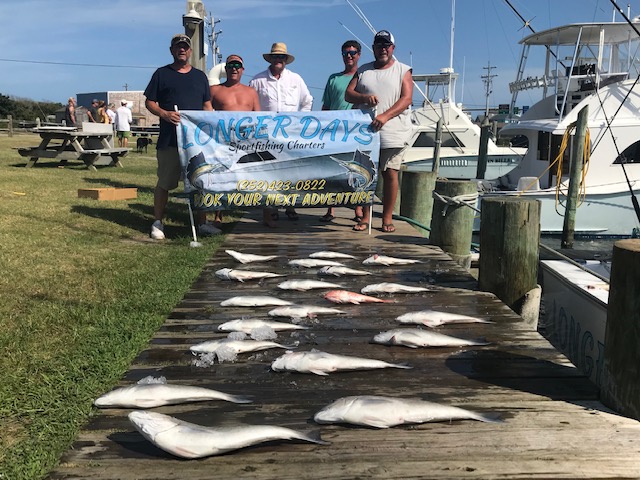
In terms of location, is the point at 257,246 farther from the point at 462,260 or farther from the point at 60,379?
the point at 60,379

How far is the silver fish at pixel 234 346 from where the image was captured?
2.96 metres

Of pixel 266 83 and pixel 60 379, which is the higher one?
pixel 266 83

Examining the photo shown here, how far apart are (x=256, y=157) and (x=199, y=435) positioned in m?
4.19

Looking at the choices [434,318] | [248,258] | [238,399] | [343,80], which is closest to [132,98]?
[343,80]

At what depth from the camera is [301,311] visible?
362 cm

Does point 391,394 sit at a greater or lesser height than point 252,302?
lesser

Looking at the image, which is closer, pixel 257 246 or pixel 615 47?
pixel 257 246

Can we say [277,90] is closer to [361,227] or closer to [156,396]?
[361,227]

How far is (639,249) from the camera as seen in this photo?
7.67 feet

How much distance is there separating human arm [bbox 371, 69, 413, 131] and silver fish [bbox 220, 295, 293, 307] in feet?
9.27

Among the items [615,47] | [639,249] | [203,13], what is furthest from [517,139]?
[639,249]

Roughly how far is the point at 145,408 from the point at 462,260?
4288mm

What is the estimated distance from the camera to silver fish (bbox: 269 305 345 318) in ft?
11.8

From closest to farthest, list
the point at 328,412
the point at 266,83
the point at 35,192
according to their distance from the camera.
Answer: the point at 328,412 → the point at 266,83 → the point at 35,192
